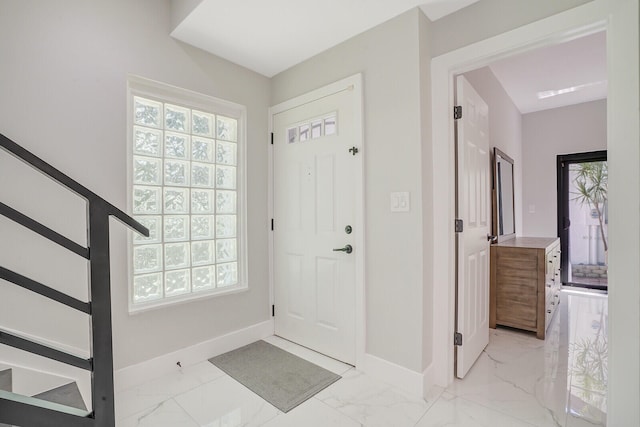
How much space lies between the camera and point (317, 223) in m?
2.56

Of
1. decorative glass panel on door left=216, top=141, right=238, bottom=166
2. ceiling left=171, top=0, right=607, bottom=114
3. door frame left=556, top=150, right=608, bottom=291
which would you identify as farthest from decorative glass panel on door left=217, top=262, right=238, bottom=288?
door frame left=556, top=150, right=608, bottom=291

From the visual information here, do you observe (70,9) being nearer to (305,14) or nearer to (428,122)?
(305,14)

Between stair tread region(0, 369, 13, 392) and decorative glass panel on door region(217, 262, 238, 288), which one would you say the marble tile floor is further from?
decorative glass panel on door region(217, 262, 238, 288)

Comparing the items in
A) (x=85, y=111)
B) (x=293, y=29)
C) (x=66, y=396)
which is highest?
(x=293, y=29)

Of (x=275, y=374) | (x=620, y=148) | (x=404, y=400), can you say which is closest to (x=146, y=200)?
(x=275, y=374)

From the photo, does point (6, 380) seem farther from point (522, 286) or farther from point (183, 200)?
point (522, 286)

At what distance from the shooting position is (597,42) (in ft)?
9.37

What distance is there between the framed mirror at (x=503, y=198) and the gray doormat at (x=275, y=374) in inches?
92.6

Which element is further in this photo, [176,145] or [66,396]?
[176,145]

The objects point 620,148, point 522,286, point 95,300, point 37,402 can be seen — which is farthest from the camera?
point 522,286

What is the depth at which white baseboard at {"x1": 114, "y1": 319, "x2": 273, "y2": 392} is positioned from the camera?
2025 mm

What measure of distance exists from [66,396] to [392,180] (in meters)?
2.20

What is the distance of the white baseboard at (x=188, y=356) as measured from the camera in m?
2.03

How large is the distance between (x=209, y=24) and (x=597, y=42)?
3.44 metres
